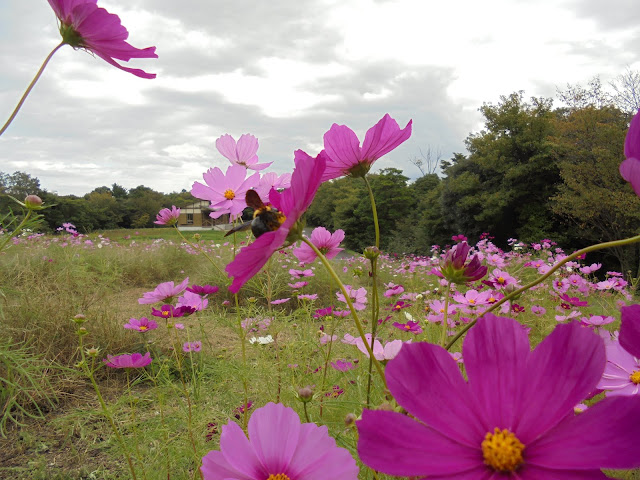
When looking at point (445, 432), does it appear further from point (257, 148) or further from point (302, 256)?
point (257, 148)

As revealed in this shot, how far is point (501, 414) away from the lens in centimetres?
21

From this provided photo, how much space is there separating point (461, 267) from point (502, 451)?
0.83 ft

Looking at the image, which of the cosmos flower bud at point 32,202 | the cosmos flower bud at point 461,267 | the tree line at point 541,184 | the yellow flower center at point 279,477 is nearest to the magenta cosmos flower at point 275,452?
the yellow flower center at point 279,477

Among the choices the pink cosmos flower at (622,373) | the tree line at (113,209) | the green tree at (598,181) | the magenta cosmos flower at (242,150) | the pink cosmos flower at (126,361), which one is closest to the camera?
the pink cosmos flower at (622,373)

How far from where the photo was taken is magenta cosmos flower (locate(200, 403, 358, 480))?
0.92 feet

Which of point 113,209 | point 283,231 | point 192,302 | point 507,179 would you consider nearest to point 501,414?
point 283,231

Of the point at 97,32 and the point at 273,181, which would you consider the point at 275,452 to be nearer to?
the point at 273,181

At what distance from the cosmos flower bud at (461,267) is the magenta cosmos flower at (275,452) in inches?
8.5

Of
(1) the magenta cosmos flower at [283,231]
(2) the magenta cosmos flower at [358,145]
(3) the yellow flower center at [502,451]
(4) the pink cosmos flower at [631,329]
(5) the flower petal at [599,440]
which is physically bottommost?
(3) the yellow flower center at [502,451]

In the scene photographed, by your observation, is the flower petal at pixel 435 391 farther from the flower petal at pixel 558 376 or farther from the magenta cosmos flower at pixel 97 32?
the magenta cosmos flower at pixel 97 32

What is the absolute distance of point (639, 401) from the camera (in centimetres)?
17

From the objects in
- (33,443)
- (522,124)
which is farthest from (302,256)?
(522,124)

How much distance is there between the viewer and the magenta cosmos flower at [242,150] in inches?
27.0

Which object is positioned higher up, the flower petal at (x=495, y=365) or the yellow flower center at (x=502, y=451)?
the flower petal at (x=495, y=365)
